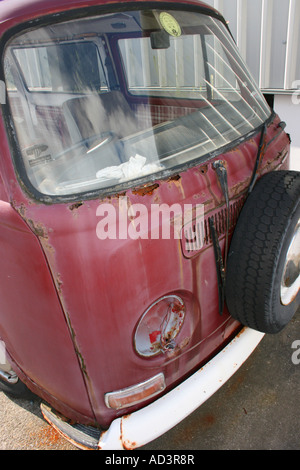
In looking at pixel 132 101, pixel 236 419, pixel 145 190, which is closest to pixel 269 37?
pixel 132 101

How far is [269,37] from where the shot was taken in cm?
384

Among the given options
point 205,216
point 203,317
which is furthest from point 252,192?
point 203,317

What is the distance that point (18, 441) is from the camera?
1.85m

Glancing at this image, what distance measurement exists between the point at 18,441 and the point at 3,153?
1544 millimetres

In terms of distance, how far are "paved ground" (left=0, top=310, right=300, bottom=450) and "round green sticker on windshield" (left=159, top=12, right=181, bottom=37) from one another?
1957 millimetres

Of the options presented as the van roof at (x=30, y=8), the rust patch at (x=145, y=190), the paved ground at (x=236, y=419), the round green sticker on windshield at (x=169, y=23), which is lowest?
the paved ground at (x=236, y=419)

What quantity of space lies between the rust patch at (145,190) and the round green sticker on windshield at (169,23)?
875 mm

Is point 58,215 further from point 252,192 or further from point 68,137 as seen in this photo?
point 252,192

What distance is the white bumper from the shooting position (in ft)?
4.47

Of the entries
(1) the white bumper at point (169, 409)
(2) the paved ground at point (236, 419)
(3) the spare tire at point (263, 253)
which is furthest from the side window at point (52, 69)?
(2) the paved ground at point (236, 419)

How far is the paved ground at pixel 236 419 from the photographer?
1.78 m

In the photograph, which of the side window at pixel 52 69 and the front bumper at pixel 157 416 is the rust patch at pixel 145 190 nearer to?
the side window at pixel 52 69

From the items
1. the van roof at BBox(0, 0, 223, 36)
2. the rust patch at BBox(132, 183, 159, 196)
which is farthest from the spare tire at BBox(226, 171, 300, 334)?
the van roof at BBox(0, 0, 223, 36)

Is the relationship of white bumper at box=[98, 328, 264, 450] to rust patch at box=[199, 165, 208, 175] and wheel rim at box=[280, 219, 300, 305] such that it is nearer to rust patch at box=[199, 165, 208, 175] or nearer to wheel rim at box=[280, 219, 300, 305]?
wheel rim at box=[280, 219, 300, 305]
